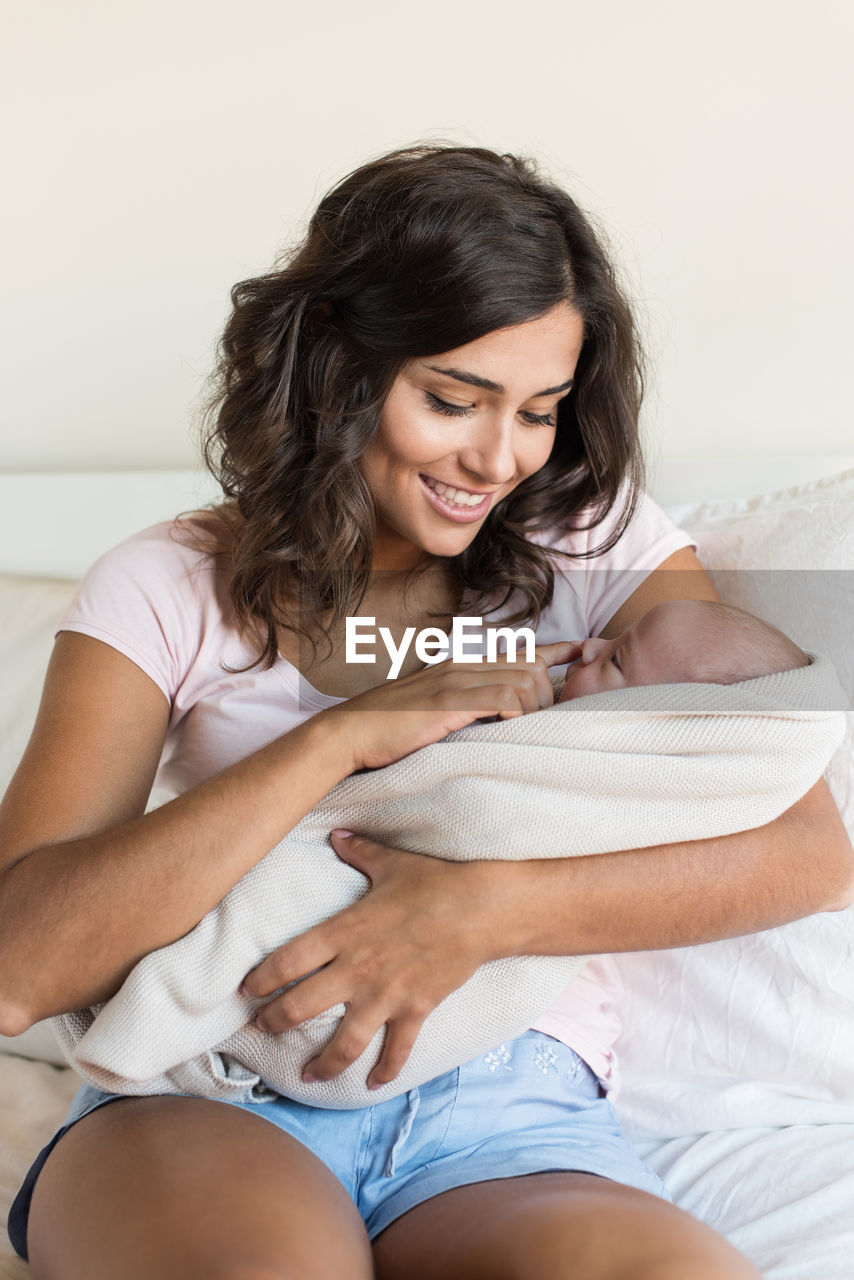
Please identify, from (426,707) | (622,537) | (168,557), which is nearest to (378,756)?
(426,707)

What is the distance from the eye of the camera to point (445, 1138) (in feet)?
3.76

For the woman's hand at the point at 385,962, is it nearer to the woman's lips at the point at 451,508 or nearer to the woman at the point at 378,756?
the woman at the point at 378,756

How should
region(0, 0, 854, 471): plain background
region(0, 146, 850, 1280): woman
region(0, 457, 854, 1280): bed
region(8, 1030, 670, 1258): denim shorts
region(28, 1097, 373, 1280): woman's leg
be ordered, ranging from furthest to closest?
region(0, 0, 854, 471): plain background
region(0, 457, 854, 1280): bed
region(8, 1030, 670, 1258): denim shorts
region(0, 146, 850, 1280): woman
region(28, 1097, 373, 1280): woman's leg

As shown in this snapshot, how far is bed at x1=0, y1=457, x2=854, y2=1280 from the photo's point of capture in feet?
4.03

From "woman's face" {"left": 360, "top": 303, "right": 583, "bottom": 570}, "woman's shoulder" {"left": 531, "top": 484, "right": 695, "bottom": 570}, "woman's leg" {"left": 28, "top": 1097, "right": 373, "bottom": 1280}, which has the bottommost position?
"woman's leg" {"left": 28, "top": 1097, "right": 373, "bottom": 1280}

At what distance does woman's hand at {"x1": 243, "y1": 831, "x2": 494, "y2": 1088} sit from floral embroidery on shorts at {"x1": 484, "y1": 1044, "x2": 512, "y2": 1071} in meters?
0.14

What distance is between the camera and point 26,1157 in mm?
1426

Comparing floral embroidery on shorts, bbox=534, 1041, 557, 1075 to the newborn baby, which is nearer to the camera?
the newborn baby

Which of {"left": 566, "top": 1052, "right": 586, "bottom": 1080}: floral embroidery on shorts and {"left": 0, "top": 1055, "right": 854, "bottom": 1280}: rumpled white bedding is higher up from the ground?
{"left": 566, "top": 1052, "right": 586, "bottom": 1080}: floral embroidery on shorts

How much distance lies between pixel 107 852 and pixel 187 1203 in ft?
1.12

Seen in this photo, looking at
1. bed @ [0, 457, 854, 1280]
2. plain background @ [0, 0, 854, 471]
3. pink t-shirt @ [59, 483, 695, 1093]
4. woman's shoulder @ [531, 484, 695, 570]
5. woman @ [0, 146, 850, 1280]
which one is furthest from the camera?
plain background @ [0, 0, 854, 471]

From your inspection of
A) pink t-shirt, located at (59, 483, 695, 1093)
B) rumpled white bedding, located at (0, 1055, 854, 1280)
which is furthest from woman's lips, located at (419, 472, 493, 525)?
rumpled white bedding, located at (0, 1055, 854, 1280)

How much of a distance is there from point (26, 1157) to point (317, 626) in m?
0.79

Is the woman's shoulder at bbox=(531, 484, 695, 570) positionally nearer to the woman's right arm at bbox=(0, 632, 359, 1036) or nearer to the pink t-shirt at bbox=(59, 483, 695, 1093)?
the pink t-shirt at bbox=(59, 483, 695, 1093)
